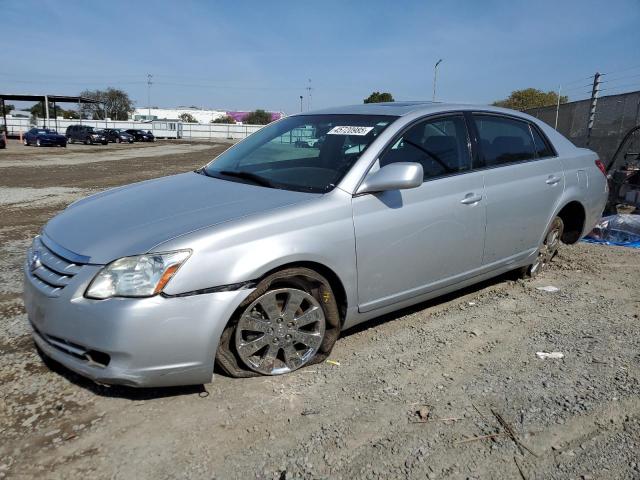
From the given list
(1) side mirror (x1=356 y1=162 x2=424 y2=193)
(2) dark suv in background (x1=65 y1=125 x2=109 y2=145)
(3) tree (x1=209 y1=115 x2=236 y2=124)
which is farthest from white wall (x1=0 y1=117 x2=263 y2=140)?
(1) side mirror (x1=356 y1=162 x2=424 y2=193)

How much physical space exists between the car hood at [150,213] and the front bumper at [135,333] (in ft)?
0.66

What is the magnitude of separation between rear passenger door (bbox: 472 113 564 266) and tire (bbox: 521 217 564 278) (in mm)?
278

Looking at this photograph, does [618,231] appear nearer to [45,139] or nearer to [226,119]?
[45,139]

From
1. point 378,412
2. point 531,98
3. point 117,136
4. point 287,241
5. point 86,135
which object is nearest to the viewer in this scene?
point 378,412

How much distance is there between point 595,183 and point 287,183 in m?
3.33

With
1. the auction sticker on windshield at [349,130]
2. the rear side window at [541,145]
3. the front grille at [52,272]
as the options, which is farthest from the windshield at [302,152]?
the rear side window at [541,145]

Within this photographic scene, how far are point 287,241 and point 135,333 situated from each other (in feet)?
A: 2.95

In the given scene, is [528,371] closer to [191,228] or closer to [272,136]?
[191,228]

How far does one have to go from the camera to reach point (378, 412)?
267cm

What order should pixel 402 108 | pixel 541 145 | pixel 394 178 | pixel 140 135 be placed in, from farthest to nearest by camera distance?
pixel 140 135
pixel 541 145
pixel 402 108
pixel 394 178

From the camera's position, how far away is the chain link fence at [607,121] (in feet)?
35.6

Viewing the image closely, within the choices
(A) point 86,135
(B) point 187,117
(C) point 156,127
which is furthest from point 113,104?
(A) point 86,135

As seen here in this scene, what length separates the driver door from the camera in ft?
10.5

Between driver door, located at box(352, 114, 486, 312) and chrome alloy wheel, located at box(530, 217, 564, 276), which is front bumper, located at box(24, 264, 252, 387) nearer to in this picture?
driver door, located at box(352, 114, 486, 312)
